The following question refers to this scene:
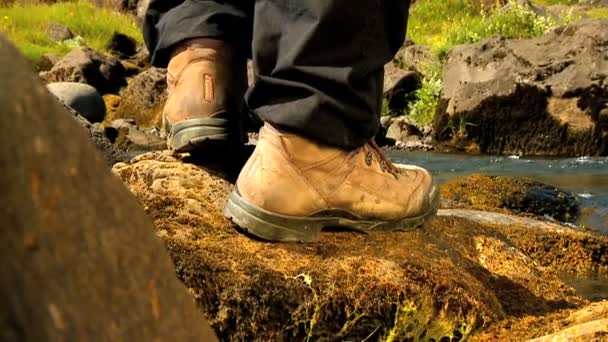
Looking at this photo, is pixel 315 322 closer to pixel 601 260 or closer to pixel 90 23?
pixel 601 260

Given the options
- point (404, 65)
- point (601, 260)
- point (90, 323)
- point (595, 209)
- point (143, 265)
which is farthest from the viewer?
point (404, 65)

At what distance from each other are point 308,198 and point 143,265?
1301mm

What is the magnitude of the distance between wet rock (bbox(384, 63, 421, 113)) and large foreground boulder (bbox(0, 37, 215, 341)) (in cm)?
1197

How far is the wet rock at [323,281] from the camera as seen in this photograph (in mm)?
2051

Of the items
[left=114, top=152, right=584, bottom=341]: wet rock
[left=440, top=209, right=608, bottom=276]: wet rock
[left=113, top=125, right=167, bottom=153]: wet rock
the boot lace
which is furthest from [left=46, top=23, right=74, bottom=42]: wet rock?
the boot lace

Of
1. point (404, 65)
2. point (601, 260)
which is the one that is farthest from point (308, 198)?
point (404, 65)

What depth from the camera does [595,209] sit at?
5.82 meters

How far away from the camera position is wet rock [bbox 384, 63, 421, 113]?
12852 mm

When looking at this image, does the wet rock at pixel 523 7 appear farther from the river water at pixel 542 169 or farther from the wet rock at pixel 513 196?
the wet rock at pixel 513 196

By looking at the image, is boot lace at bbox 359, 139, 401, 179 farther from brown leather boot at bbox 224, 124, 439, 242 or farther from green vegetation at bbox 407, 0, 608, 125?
green vegetation at bbox 407, 0, 608, 125

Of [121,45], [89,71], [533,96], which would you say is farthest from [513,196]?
[121,45]

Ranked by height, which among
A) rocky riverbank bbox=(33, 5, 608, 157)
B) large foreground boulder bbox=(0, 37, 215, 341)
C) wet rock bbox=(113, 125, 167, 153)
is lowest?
wet rock bbox=(113, 125, 167, 153)

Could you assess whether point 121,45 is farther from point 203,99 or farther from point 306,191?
point 306,191

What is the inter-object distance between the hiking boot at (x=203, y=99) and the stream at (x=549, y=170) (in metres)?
3.12
